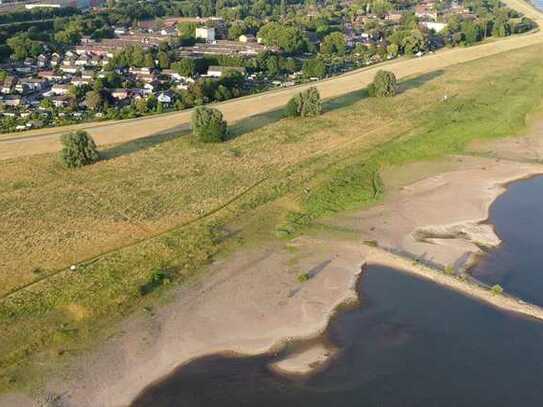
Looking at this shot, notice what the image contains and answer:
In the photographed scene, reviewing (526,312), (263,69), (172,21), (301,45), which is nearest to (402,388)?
(526,312)

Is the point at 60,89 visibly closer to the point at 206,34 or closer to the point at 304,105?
the point at 304,105

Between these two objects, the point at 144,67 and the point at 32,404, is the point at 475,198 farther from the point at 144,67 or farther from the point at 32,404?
the point at 144,67

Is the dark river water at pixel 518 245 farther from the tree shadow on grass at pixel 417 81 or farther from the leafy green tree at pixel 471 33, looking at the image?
the leafy green tree at pixel 471 33

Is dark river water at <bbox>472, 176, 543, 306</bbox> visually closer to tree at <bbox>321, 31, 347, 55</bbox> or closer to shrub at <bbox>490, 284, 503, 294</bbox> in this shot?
shrub at <bbox>490, 284, 503, 294</bbox>

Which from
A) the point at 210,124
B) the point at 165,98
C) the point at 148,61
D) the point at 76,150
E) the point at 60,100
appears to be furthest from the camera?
the point at 148,61

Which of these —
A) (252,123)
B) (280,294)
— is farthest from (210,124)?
(280,294)

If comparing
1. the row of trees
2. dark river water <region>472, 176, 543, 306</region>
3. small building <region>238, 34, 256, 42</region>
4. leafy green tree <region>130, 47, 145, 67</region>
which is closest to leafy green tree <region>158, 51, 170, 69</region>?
leafy green tree <region>130, 47, 145, 67</region>
